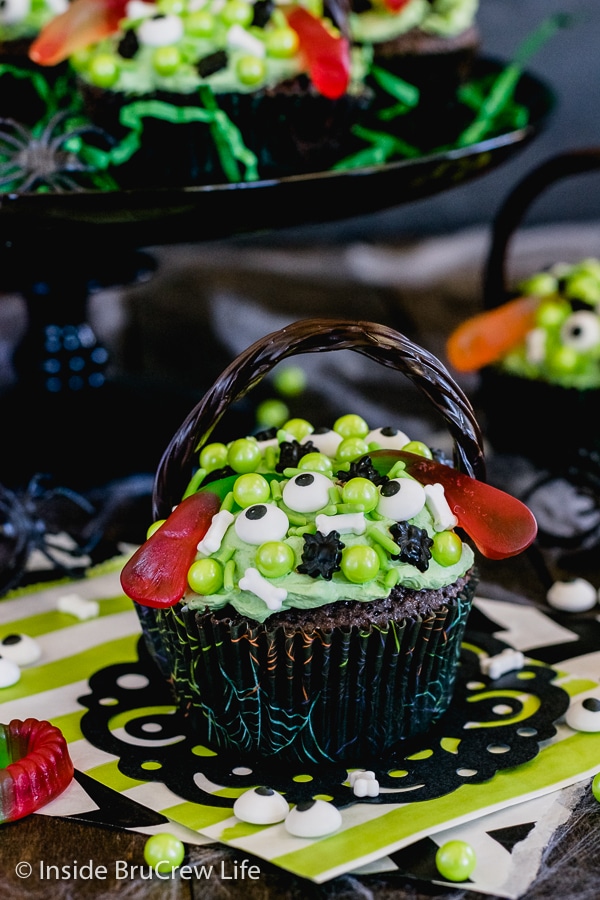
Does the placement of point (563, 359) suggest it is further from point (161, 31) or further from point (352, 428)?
point (161, 31)

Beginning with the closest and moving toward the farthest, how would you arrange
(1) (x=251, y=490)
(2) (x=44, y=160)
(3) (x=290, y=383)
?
(1) (x=251, y=490), (2) (x=44, y=160), (3) (x=290, y=383)

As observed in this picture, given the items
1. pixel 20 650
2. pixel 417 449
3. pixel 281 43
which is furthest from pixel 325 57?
pixel 20 650

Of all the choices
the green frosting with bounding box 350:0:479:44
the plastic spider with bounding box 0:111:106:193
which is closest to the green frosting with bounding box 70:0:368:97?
the plastic spider with bounding box 0:111:106:193

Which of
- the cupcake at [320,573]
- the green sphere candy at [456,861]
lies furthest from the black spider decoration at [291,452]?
the green sphere candy at [456,861]

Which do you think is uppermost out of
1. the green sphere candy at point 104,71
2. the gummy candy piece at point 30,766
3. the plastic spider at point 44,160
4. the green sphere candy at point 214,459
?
the green sphere candy at point 104,71

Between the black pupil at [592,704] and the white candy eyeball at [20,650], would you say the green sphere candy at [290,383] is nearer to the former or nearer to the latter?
the white candy eyeball at [20,650]

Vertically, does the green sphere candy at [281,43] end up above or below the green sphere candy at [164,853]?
above
